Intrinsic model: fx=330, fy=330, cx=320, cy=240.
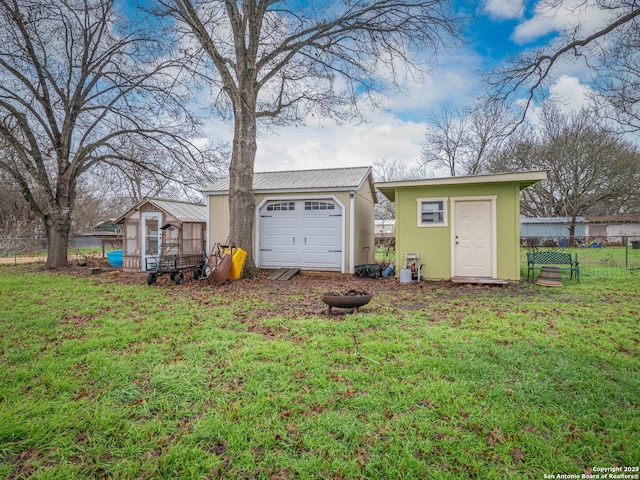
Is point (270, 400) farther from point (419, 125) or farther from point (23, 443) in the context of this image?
point (419, 125)

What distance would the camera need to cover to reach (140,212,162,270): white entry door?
1138cm

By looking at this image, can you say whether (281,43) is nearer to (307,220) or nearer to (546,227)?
(307,220)

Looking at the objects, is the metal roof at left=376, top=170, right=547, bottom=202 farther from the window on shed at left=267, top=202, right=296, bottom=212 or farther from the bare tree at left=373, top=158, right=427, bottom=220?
the bare tree at left=373, top=158, right=427, bottom=220

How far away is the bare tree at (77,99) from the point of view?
10.3 meters

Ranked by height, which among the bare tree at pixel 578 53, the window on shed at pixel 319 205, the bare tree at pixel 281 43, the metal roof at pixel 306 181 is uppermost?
the bare tree at pixel 281 43

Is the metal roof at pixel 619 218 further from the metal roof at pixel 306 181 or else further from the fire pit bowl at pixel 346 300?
the fire pit bowl at pixel 346 300

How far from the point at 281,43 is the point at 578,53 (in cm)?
757

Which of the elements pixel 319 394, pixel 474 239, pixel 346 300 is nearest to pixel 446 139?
pixel 474 239

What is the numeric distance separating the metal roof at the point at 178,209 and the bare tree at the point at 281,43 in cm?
281

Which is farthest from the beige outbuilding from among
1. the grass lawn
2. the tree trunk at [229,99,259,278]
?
the grass lawn

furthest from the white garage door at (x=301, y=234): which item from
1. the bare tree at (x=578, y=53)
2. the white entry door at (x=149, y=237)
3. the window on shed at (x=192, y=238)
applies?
the bare tree at (x=578, y=53)

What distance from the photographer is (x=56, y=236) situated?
448 inches

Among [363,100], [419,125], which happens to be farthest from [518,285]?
[419,125]

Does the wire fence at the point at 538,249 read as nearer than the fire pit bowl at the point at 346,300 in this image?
No
